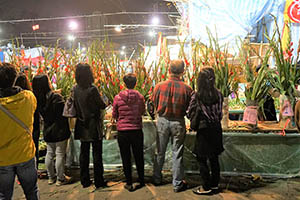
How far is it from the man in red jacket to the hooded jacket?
1389 millimetres

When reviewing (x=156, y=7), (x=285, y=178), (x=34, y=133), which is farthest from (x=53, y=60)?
(x=156, y=7)

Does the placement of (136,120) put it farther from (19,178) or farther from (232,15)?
(232,15)

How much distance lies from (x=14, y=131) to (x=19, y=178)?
1.33ft

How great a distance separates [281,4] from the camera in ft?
14.4

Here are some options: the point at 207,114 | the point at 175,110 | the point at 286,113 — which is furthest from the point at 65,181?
the point at 286,113

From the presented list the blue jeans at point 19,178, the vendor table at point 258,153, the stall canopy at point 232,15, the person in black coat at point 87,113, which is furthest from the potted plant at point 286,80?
the blue jeans at point 19,178

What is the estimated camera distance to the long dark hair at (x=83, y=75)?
8.07ft

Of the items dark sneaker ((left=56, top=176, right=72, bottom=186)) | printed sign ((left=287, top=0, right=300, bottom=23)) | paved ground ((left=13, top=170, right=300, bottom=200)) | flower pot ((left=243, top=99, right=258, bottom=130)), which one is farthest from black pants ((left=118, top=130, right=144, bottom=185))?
printed sign ((left=287, top=0, right=300, bottom=23))

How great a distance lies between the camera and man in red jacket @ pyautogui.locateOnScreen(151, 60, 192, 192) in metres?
2.51

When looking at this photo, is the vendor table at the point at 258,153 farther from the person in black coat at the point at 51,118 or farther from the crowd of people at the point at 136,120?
the person in black coat at the point at 51,118

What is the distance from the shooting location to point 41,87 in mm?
2588

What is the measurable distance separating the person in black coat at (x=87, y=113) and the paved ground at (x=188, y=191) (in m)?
0.30

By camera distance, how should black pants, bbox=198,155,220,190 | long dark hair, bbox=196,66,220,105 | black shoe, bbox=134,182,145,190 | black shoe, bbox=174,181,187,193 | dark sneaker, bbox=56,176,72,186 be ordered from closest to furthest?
long dark hair, bbox=196,66,220,105 < black pants, bbox=198,155,220,190 < black shoe, bbox=174,181,187,193 < black shoe, bbox=134,182,145,190 < dark sneaker, bbox=56,176,72,186

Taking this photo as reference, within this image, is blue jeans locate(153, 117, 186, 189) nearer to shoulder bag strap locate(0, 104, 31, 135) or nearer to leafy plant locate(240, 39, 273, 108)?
leafy plant locate(240, 39, 273, 108)
